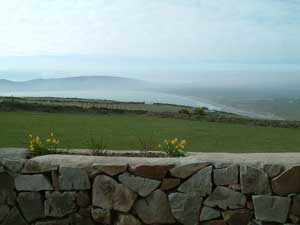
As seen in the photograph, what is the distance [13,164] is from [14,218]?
1.87 feet

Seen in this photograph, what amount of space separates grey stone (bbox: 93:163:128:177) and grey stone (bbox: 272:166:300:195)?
149 cm

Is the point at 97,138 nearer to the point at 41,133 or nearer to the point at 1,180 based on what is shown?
the point at 41,133

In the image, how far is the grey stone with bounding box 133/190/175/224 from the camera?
460 cm

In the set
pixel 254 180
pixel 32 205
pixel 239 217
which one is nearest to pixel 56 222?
pixel 32 205

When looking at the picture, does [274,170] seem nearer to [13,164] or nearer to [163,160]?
[163,160]

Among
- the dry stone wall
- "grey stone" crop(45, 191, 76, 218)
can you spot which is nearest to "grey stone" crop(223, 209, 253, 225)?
the dry stone wall

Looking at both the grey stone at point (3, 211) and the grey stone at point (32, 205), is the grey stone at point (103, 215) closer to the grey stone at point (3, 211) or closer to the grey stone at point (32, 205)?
the grey stone at point (32, 205)

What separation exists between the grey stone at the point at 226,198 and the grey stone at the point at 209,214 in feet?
0.20

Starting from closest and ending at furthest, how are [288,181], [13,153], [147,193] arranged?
[288,181] → [147,193] → [13,153]

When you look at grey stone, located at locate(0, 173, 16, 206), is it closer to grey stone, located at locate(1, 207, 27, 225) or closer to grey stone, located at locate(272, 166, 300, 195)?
grey stone, located at locate(1, 207, 27, 225)

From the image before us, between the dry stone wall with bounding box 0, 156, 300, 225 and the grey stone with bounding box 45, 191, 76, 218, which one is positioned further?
the grey stone with bounding box 45, 191, 76, 218

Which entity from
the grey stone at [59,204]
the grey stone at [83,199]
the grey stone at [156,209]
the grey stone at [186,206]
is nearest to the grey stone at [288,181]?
the grey stone at [186,206]

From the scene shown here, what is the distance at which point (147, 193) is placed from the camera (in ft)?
15.1

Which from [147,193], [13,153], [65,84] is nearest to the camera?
[147,193]
